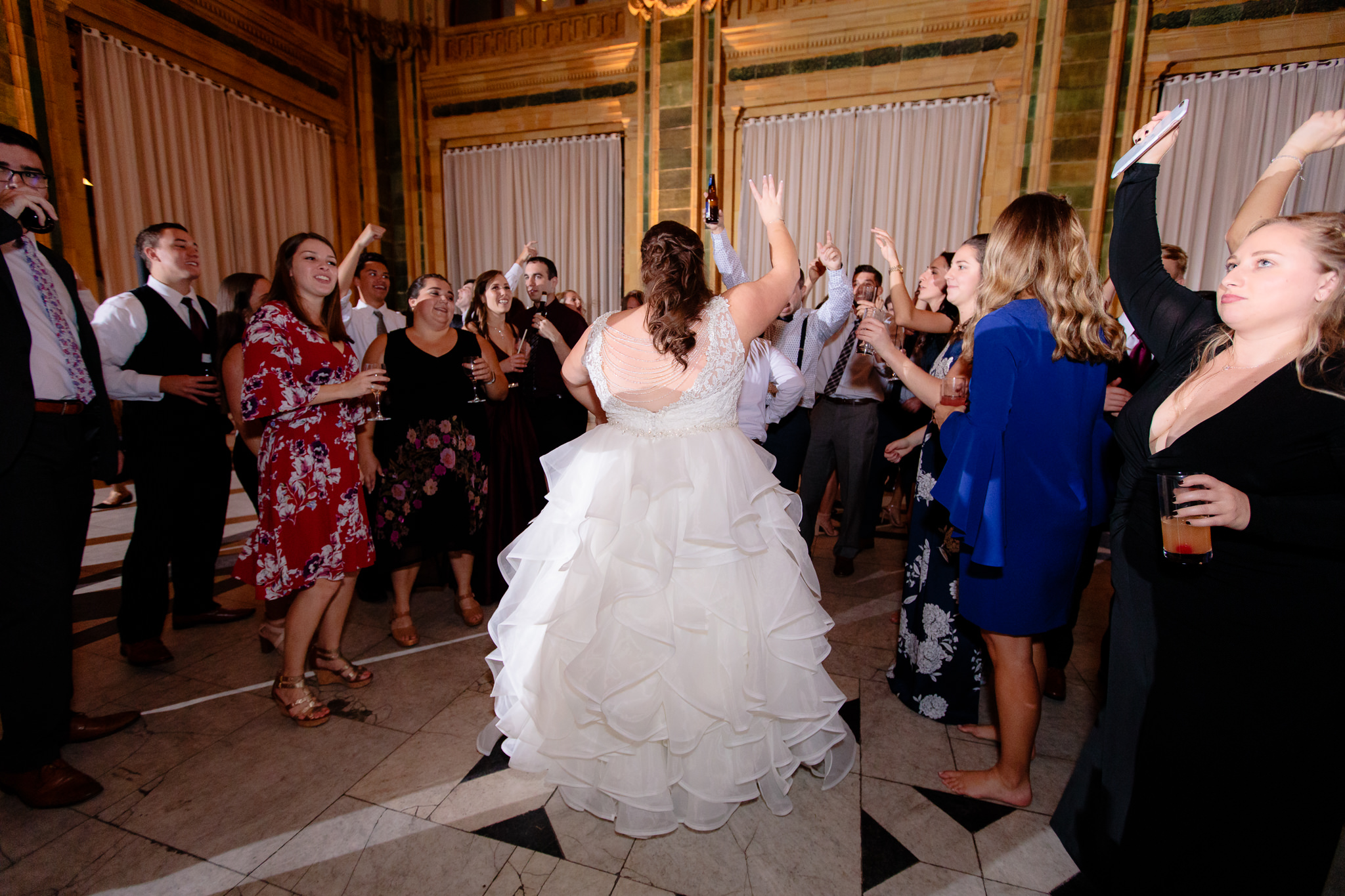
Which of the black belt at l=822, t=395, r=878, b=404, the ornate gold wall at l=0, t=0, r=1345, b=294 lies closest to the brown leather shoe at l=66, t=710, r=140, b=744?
the black belt at l=822, t=395, r=878, b=404

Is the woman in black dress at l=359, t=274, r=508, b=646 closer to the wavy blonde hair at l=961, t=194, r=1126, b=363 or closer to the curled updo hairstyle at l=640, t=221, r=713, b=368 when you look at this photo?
the curled updo hairstyle at l=640, t=221, r=713, b=368

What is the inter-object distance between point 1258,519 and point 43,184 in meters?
3.05

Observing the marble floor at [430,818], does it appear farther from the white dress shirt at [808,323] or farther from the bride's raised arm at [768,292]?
the white dress shirt at [808,323]

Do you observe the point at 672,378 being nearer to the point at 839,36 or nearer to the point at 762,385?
the point at 762,385

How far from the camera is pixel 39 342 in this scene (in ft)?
5.90

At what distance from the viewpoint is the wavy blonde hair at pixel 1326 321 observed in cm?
113

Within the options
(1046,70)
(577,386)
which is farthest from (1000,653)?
(1046,70)

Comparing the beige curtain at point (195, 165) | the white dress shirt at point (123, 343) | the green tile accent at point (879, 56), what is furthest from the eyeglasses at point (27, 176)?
the green tile accent at point (879, 56)

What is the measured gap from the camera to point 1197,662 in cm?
130

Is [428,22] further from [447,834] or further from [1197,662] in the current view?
[1197,662]

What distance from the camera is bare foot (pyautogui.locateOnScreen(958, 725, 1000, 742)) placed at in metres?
2.15

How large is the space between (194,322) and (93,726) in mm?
1667

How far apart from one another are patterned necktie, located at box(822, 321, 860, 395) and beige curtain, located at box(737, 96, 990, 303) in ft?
12.1

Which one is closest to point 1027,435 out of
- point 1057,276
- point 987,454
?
point 987,454
